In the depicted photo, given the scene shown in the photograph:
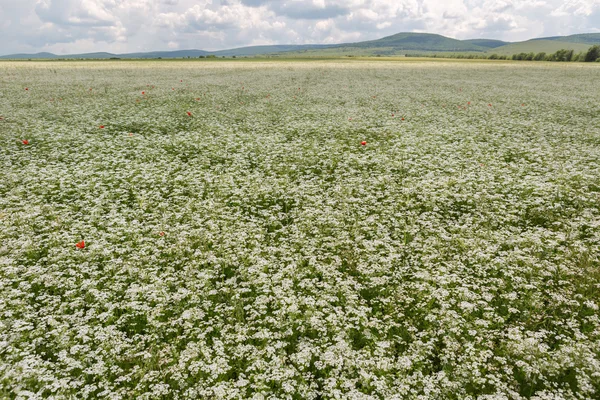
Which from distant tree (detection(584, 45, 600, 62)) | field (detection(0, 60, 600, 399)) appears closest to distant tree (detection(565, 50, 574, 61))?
distant tree (detection(584, 45, 600, 62))

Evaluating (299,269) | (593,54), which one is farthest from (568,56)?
(299,269)

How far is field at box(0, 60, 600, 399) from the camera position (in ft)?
21.2

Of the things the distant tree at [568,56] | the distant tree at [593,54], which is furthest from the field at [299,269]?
the distant tree at [568,56]

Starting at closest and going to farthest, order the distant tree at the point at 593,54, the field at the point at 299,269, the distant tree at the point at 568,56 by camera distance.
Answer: the field at the point at 299,269
the distant tree at the point at 593,54
the distant tree at the point at 568,56

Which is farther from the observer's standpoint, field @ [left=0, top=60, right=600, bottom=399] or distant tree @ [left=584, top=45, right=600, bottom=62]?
distant tree @ [left=584, top=45, right=600, bottom=62]

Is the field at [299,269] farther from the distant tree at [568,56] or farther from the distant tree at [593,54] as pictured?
the distant tree at [568,56]

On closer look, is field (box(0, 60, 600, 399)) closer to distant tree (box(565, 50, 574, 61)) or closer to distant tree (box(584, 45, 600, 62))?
distant tree (box(584, 45, 600, 62))

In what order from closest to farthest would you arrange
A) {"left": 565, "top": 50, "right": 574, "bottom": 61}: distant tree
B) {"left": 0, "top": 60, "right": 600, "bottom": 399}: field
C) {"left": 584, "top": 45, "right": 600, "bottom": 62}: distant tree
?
{"left": 0, "top": 60, "right": 600, "bottom": 399}: field, {"left": 584, "top": 45, "right": 600, "bottom": 62}: distant tree, {"left": 565, "top": 50, "right": 574, "bottom": 61}: distant tree

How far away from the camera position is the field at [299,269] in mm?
6453

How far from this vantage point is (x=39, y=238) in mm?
10508

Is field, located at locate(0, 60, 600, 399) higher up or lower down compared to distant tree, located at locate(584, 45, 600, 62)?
lower down

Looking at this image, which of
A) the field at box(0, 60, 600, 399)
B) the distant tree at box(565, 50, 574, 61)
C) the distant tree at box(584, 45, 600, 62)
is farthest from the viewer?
the distant tree at box(565, 50, 574, 61)

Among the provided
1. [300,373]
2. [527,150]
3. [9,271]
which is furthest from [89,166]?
[527,150]

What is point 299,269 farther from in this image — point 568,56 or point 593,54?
point 568,56
